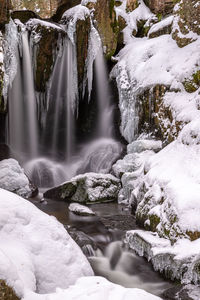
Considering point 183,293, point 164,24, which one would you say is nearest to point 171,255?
point 183,293

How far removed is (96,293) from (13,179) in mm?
6692

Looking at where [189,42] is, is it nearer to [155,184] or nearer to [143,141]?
[143,141]

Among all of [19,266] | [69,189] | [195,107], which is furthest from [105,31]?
[19,266]

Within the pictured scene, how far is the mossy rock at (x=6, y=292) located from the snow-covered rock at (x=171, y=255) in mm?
→ 2531

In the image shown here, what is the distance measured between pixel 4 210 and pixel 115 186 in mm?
5934

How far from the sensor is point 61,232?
10.9ft

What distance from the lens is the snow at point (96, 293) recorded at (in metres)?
2.47

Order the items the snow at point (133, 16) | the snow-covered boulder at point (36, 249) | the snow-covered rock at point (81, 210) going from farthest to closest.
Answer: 1. the snow at point (133, 16)
2. the snow-covered rock at point (81, 210)
3. the snow-covered boulder at point (36, 249)

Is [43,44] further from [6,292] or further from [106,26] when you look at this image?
[6,292]

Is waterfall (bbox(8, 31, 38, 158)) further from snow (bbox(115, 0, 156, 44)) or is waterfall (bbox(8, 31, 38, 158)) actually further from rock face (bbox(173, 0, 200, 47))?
snow (bbox(115, 0, 156, 44))

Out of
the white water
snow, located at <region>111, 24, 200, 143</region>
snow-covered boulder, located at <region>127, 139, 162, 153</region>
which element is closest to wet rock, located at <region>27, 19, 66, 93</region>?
snow, located at <region>111, 24, 200, 143</region>

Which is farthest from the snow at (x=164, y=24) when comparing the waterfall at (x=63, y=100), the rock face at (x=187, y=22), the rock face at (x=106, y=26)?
the waterfall at (x=63, y=100)

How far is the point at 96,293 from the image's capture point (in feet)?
8.26

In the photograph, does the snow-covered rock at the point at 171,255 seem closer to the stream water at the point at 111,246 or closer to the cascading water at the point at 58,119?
the stream water at the point at 111,246
